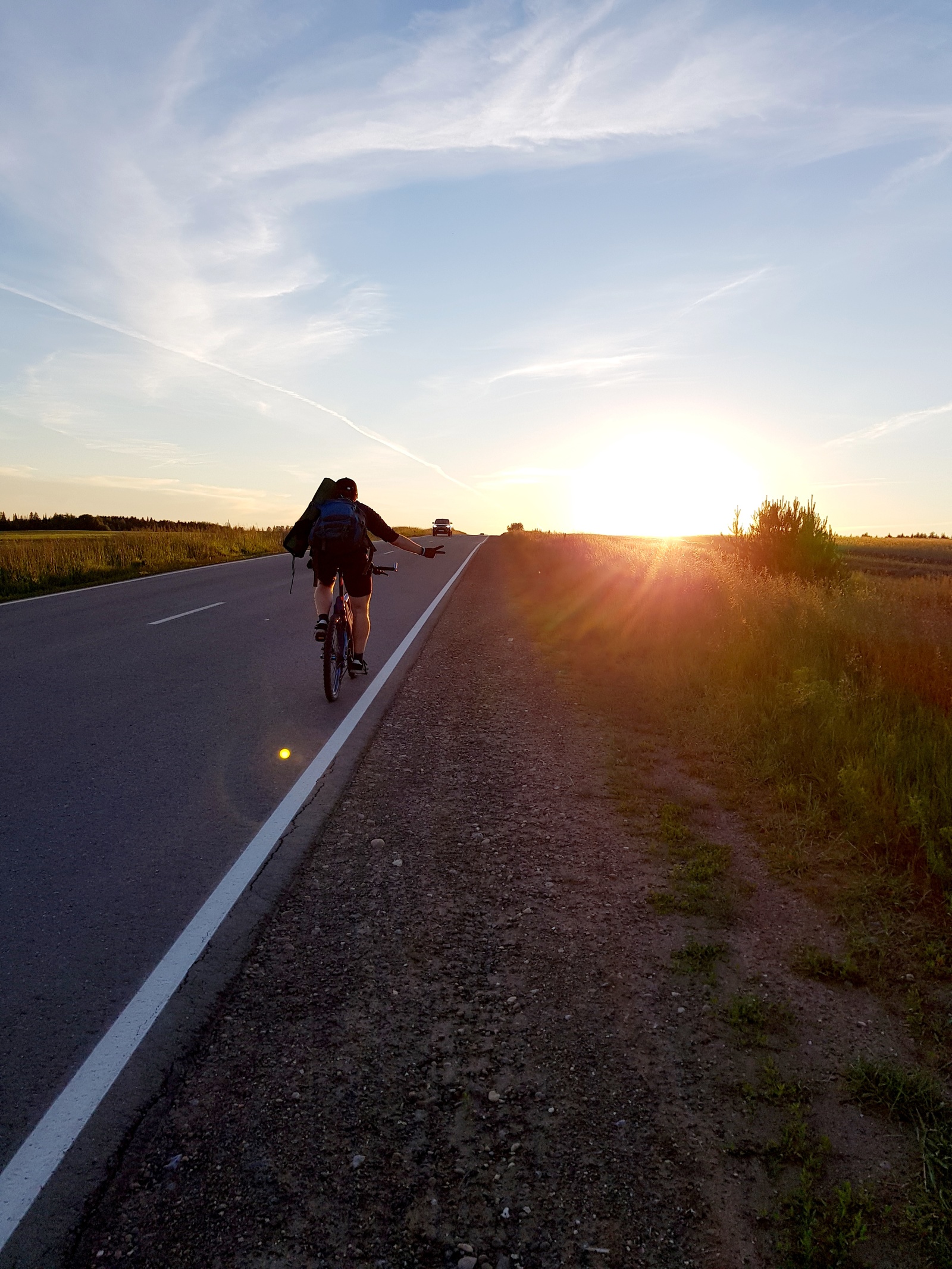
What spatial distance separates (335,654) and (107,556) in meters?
20.2

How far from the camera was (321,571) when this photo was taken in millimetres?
8164

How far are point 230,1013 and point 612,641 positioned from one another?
9.52 metres

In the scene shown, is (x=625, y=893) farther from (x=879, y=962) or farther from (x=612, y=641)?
(x=612, y=641)

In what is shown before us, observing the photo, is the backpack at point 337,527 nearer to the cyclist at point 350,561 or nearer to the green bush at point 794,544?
the cyclist at point 350,561

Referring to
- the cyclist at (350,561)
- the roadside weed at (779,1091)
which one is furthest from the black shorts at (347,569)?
the roadside weed at (779,1091)

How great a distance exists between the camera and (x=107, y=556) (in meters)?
25.7

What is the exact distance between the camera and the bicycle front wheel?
8039 mm

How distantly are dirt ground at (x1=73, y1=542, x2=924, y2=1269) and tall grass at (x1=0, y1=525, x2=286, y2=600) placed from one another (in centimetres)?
1665

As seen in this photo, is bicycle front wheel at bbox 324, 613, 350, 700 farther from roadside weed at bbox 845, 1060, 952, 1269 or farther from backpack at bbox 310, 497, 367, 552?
roadside weed at bbox 845, 1060, 952, 1269

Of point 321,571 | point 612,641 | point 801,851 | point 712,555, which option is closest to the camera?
point 801,851

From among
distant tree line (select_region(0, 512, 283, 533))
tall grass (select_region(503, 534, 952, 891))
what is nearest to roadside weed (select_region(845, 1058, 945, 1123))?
tall grass (select_region(503, 534, 952, 891))

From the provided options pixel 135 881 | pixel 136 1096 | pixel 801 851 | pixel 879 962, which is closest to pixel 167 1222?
pixel 136 1096

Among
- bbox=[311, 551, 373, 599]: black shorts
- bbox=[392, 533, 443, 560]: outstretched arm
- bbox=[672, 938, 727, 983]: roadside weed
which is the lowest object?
bbox=[672, 938, 727, 983]: roadside weed

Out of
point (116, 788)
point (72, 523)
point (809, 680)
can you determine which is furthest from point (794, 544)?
point (72, 523)
